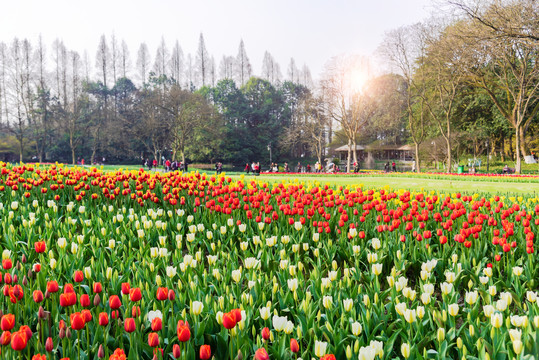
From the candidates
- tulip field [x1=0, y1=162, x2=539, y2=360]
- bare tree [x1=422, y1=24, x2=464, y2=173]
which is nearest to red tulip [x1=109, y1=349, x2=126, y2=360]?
tulip field [x1=0, y1=162, x2=539, y2=360]

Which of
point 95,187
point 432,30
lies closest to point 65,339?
point 95,187

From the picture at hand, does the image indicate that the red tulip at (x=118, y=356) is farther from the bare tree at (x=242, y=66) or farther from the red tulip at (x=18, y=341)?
the bare tree at (x=242, y=66)

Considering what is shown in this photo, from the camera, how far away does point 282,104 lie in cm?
6606

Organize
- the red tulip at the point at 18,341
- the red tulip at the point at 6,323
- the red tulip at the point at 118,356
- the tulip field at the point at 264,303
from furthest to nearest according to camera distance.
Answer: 1. the tulip field at the point at 264,303
2. the red tulip at the point at 6,323
3. the red tulip at the point at 18,341
4. the red tulip at the point at 118,356


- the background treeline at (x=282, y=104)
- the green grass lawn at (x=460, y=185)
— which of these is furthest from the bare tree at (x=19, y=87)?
the green grass lawn at (x=460, y=185)

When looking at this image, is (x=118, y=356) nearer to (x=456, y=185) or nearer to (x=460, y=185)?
(x=456, y=185)

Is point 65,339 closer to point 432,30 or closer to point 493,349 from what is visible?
point 493,349

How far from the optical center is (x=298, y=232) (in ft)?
15.8

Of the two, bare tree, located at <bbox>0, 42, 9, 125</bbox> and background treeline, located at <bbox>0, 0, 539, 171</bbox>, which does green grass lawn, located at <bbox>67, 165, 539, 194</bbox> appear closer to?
background treeline, located at <bbox>0, 0, 539, 171</bbox>

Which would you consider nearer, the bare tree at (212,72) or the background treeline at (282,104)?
the background treeline at (282,104)

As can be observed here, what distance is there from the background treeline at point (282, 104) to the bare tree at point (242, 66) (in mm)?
166

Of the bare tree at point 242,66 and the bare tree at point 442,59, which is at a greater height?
the bare tree at point 242,66

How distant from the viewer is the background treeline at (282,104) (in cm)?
2567

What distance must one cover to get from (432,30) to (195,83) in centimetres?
4708
